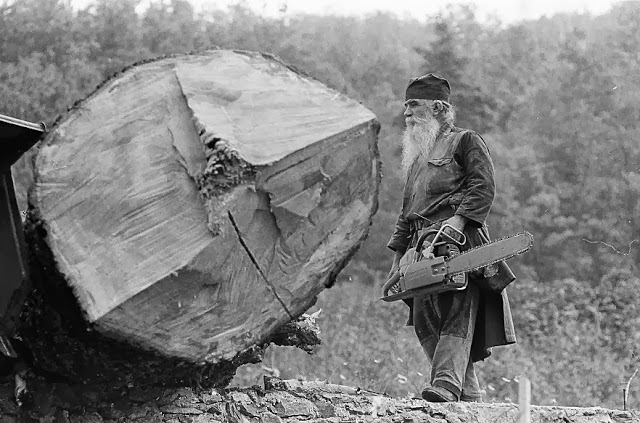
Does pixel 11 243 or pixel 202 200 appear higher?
pixel 202 200

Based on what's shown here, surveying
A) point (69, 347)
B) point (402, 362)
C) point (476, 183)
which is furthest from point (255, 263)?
point (402, 362)

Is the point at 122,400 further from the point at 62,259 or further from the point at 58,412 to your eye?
the point at 62,259

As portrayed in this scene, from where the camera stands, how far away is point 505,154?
13.5 m

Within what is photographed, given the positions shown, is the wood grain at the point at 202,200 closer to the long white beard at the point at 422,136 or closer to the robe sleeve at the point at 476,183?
the robe sleeve at the point at 476,183

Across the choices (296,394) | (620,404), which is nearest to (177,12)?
(620,404)

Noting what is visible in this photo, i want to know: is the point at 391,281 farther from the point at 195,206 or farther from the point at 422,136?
the point at 195,206

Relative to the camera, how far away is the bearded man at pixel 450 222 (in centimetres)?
349

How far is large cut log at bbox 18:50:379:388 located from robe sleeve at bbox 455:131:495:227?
109 cm

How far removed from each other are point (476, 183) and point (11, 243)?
176cm

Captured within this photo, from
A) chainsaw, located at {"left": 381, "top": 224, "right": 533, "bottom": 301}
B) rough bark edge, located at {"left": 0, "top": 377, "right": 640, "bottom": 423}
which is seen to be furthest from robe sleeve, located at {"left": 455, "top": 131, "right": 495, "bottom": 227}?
rough bark edge, located at {"left": 0, "top": 377, "right": 640, "bottom": 423}

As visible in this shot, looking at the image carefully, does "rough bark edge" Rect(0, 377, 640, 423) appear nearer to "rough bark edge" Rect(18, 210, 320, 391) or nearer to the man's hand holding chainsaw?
"rough bark edge" Rect(18, 210, 320, 391)

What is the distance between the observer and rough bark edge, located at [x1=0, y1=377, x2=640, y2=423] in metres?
2.61

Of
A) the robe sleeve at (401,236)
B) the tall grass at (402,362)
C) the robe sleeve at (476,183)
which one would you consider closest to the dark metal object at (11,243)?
the robe sleeve at (476,183)

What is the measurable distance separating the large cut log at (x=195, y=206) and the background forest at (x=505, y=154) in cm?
535
